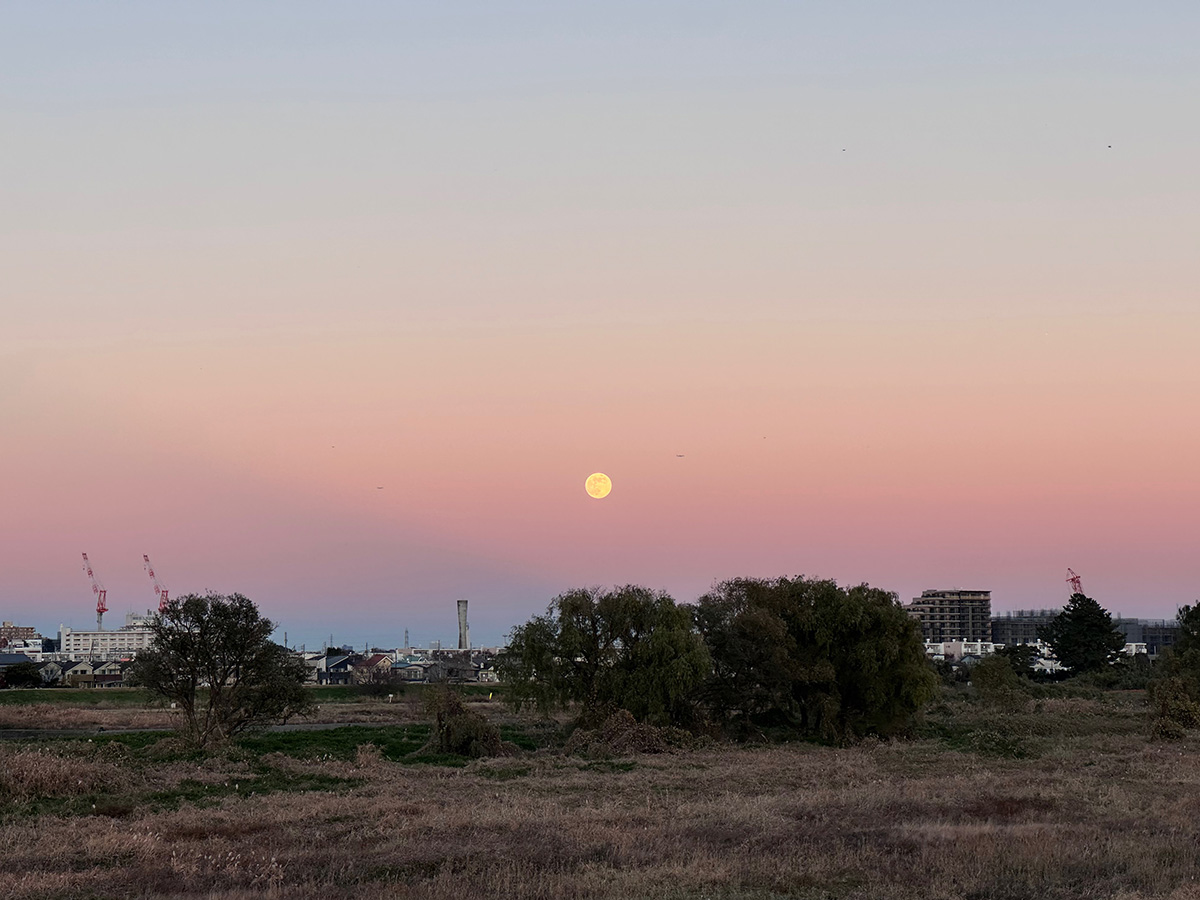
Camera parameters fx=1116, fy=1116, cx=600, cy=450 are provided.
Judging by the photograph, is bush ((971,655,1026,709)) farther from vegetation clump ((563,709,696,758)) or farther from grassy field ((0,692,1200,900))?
vegetation clump ((563,709,696,758))

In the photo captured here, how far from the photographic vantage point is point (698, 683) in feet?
176

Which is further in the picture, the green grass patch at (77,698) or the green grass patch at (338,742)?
the green grass patch at (77,698)

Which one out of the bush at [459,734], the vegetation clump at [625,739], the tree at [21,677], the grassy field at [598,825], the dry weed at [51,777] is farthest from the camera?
the tree at [21,677]

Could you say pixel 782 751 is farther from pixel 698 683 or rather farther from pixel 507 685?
pixel 507 685

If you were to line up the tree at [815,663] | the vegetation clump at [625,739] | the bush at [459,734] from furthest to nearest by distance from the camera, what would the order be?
the tree at [815,663], the vegetation clump at [625,739], the bush at [459,734]

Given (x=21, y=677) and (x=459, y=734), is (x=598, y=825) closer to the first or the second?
(x=459, y=734)

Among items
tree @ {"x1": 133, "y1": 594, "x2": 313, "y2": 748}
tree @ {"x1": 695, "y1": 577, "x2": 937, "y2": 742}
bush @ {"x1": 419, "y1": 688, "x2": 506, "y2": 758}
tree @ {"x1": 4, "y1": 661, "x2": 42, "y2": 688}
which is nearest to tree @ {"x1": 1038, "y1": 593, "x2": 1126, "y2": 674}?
tree @ {"x1": 695, "y1": 577, "x2": 937, "y2": 742}

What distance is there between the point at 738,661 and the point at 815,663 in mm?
3876

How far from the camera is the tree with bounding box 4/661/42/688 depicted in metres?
117

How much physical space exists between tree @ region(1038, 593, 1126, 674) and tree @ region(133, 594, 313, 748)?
10626 cm

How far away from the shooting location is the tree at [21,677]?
385ft

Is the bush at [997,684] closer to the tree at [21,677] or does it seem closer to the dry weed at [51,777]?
the dry weed at [51,777]

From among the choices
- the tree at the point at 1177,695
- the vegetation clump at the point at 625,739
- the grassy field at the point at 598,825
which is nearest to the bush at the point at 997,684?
the tree at the point at 1177,695

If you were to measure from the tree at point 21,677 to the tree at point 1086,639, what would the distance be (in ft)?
380
